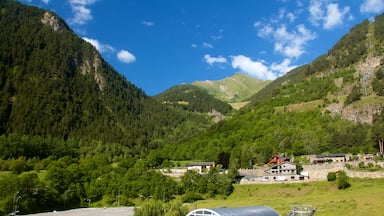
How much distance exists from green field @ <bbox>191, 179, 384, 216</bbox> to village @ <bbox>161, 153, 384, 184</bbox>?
406cm

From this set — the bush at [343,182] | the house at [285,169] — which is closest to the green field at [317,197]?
the bush at [343,182]

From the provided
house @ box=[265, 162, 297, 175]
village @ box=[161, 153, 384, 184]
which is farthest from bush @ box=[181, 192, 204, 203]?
house @ box=[265, 162, 297, 175]

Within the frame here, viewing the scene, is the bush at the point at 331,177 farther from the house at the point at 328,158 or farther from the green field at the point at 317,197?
the house at the point at 328,158

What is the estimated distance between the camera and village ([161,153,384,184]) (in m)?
95.1

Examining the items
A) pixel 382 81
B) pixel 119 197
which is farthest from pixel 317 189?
pixel 382 81

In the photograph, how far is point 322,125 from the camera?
15638 cm

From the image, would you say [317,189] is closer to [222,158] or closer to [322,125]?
[222,158]

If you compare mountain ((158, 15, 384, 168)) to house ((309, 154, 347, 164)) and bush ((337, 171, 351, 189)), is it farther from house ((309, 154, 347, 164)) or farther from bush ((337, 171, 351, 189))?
bush ((337, 171, 351, 189))

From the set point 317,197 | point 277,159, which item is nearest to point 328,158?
point 277,159

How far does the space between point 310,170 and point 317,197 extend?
94.5 ft

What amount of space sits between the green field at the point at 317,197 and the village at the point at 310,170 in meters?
4.06

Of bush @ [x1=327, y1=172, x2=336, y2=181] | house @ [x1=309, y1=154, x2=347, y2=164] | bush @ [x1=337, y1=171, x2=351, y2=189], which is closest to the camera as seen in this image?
bush @ [x1=337, y1=171, x2=351, y2=189]

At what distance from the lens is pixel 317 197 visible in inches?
2992

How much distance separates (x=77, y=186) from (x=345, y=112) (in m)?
116
